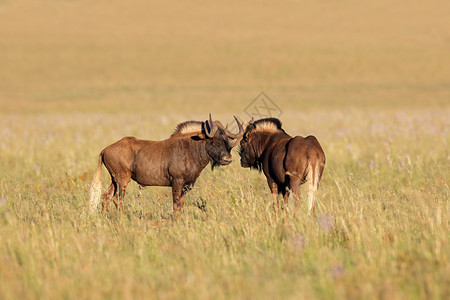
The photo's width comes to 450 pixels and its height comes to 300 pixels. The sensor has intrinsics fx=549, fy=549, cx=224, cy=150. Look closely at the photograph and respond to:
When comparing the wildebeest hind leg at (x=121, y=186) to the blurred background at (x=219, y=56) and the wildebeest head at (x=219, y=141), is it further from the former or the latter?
the blurred background at (x=219, y=56)

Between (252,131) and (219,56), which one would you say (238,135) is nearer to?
(252,131)

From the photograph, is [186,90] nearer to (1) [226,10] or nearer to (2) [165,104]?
(2) [165,104]

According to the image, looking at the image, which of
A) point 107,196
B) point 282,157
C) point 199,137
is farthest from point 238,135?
point 107,196

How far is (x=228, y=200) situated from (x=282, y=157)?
1.00m

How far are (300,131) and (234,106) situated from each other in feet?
56.3

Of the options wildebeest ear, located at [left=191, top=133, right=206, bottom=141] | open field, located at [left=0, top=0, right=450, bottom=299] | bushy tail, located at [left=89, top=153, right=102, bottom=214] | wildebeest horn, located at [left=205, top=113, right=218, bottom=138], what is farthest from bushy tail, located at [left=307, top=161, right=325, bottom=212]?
bushy tail, located at [left=89, top=153, right=102, bottom=214]

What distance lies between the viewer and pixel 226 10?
9988 cm

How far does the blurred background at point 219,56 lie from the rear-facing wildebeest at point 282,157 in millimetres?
17529

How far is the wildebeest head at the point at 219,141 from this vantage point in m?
8.52

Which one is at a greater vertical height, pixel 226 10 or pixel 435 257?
pixel 226 10

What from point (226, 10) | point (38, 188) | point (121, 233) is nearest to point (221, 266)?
point (121, 233)

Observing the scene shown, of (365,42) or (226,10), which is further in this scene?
(226,10)

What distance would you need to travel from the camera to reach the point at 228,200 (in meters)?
7.94

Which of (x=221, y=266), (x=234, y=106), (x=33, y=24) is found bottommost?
(x=221, y=266)
